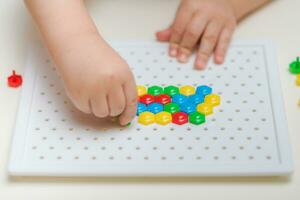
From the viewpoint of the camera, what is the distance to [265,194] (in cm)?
73

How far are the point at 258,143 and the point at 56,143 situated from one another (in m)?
0.26

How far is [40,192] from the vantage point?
746 millimetres

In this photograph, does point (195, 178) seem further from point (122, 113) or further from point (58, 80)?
point (58, 80)

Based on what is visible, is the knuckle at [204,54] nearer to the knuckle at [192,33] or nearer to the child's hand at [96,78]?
the knuckle at [192,33]

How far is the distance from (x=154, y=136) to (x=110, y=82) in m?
0.11

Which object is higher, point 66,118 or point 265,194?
point 66,118

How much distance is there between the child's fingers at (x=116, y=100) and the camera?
739mm

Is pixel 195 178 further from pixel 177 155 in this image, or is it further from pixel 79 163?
pixel 79 163

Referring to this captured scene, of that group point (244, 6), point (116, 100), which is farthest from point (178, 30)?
point (116, 100)

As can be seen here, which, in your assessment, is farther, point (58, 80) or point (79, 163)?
point (58, 80)

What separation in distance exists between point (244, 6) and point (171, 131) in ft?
0.95

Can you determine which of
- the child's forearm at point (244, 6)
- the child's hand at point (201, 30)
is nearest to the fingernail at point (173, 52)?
the child's hand at point (201, 30)

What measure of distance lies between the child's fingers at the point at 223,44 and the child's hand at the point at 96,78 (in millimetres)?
192

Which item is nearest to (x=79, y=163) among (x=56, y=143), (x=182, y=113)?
(x=56, y=143)
